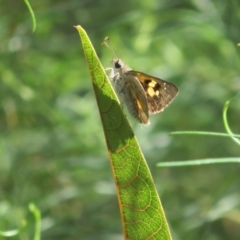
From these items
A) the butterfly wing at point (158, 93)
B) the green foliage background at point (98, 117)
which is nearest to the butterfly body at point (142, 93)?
the butterfly wing at point (158, 93)

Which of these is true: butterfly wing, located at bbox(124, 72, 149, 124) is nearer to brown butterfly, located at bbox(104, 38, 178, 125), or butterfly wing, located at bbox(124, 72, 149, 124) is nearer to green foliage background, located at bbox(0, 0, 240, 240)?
brown butterfly, located at bbox(104, 38, 178, 125)

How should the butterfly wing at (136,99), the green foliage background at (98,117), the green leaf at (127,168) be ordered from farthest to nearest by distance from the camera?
the green foliage background at (98,117), the butterfly wing at (136,99), the green leaf at (127,168)

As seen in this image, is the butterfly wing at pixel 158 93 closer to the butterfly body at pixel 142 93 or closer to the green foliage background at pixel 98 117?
the butterfly body at pixel 142 93

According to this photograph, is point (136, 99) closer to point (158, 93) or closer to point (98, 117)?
point (158, 93)

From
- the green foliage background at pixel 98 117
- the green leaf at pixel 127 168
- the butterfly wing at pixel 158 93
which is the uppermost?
→ the green foliage background at pixel 98 117

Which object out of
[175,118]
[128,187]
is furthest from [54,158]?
[128,187]

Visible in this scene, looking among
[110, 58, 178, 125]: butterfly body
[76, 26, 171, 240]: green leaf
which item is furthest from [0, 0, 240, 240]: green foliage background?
[76, 26, 171, 240]: green leaf

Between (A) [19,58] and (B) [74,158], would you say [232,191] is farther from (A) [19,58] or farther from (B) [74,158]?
(A) [19,58]
